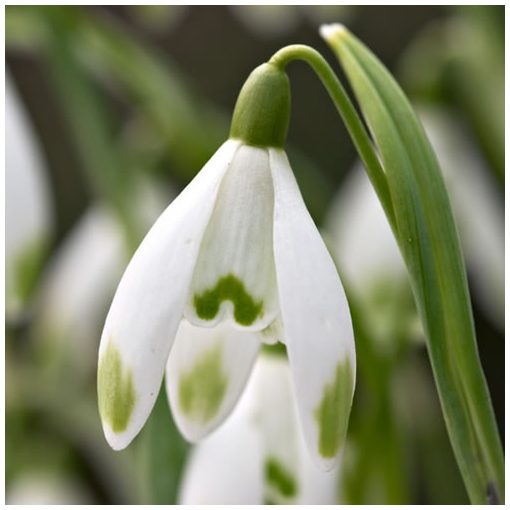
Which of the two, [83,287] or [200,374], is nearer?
[200,374]

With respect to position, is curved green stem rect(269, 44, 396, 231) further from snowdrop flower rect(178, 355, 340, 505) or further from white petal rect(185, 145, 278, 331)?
snowdrop flower rect(178, 355, 340, 505)

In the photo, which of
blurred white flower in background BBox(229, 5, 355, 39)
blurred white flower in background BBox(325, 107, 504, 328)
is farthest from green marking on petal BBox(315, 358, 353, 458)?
blurred white flower in background BBox(229, 5, 355, 39)

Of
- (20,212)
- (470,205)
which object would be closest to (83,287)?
(20,212)

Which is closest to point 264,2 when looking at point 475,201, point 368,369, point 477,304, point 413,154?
point 475,201

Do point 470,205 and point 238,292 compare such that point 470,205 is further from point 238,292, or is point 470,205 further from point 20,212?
point 238,292

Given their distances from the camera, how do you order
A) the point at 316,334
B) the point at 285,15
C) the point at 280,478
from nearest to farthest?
1. the point at 316,334
2. the point at 280,478
3. the point at 285,15

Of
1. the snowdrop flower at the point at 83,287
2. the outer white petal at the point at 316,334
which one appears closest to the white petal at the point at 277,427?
the outer white petal at the point at 316,334

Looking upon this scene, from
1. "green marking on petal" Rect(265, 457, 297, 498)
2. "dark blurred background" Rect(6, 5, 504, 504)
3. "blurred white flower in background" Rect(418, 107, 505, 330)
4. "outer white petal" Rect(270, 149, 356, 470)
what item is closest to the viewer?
"outer white petal" Rect(270, 149, 356, 470)
